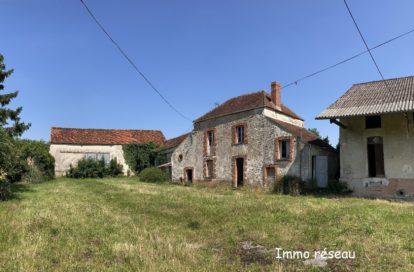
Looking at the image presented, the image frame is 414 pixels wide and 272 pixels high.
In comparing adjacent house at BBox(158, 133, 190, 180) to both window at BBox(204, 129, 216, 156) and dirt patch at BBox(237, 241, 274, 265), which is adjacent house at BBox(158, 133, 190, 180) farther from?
dirt patch at BBox(237, 241, 274, 265)

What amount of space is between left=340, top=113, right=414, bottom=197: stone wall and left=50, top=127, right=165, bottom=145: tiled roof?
24793mm

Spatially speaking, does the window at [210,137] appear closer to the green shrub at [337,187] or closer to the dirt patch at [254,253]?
the green shrub at [337,187]

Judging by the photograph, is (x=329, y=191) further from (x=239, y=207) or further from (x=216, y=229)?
(x=216, y=229)

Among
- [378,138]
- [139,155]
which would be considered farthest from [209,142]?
[378,138]

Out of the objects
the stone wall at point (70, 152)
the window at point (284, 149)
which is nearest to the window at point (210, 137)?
the window at point (284, 149)

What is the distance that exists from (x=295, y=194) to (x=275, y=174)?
3.36 metres

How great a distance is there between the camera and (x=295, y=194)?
2069 cm

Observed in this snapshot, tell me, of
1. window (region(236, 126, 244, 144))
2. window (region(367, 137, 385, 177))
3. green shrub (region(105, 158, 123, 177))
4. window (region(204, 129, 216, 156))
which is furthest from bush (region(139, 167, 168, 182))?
window (region(367, 137, 385, 177))

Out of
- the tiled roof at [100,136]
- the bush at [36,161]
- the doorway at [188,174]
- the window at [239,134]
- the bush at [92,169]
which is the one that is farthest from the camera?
the tiled roof at [100,136]

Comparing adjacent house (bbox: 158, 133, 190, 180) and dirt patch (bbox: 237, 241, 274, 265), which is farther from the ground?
adjacent house (bbox: 158, 133, 190, 180)

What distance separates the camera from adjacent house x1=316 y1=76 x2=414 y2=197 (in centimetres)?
1836

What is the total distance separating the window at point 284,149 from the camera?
23.5 metres

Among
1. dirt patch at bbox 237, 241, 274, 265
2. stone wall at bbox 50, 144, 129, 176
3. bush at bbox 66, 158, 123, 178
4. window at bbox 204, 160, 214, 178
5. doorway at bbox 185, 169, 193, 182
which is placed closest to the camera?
dirt patch at bbox 237, 241, 274, 265

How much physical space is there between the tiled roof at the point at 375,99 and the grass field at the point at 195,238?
8112 mm
